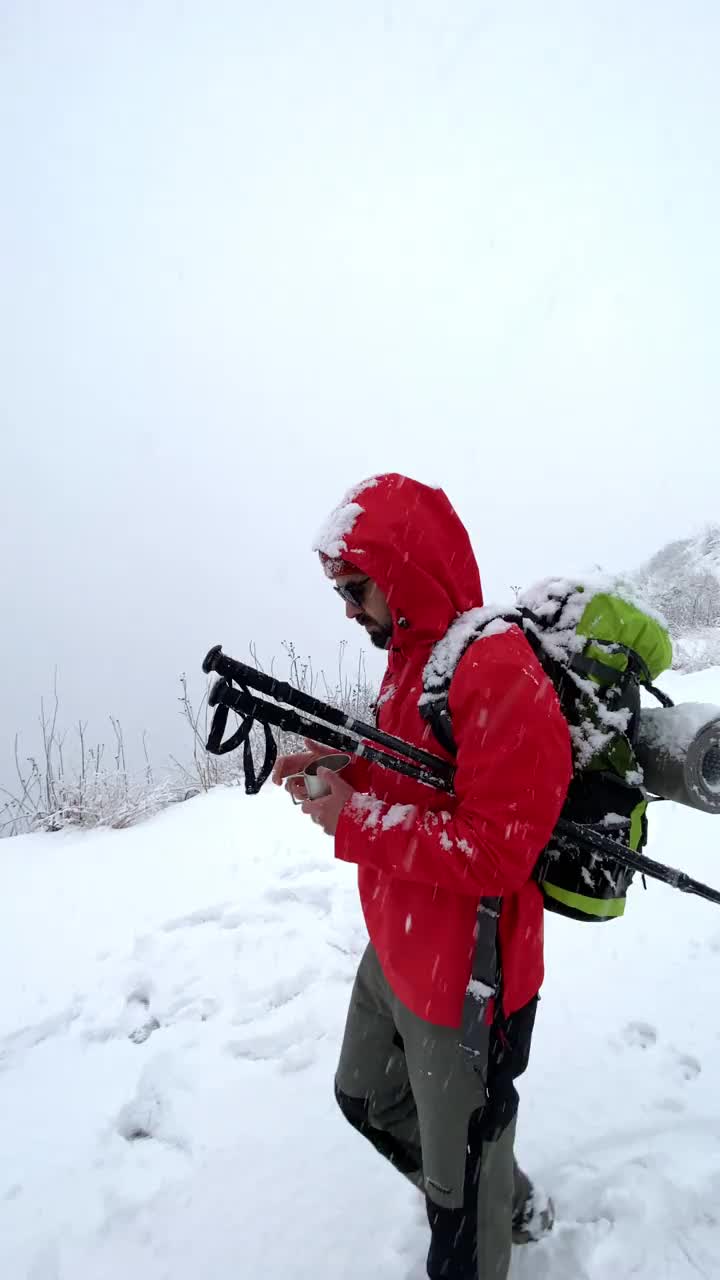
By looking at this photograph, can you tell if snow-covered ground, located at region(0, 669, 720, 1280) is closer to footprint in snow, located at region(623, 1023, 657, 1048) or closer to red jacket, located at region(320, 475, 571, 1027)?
footprint in snow, located at region(623, 1023, 657, 1048)

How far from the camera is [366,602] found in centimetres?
166

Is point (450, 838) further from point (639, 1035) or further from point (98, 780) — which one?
point (98, 780)

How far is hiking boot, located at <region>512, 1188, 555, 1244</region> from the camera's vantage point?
6.08 ft

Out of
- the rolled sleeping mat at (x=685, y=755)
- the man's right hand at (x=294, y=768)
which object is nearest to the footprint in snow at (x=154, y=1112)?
the man's right hand at (x=294, y=768)

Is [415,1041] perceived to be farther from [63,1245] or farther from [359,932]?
[359,932]

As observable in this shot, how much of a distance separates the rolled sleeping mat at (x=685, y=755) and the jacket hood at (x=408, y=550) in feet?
1.83

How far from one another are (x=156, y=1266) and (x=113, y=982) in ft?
5.22

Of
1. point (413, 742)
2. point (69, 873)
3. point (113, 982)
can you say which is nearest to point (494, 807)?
point (413, 742)

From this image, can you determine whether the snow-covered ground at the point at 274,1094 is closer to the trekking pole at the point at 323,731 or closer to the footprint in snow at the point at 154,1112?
the footprint in snow at the point at 154,1112

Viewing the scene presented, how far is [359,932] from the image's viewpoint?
144 inches

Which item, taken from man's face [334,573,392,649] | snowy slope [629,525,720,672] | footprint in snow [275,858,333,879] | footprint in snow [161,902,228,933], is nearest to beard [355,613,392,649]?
man's face [334,573,392,649]

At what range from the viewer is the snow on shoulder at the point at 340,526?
1.56 meters

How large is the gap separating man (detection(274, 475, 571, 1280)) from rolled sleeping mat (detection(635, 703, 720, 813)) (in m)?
0.28

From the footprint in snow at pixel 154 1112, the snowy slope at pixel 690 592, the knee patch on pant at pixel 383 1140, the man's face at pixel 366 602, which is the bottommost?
the snowy slope at pixel 690 592
